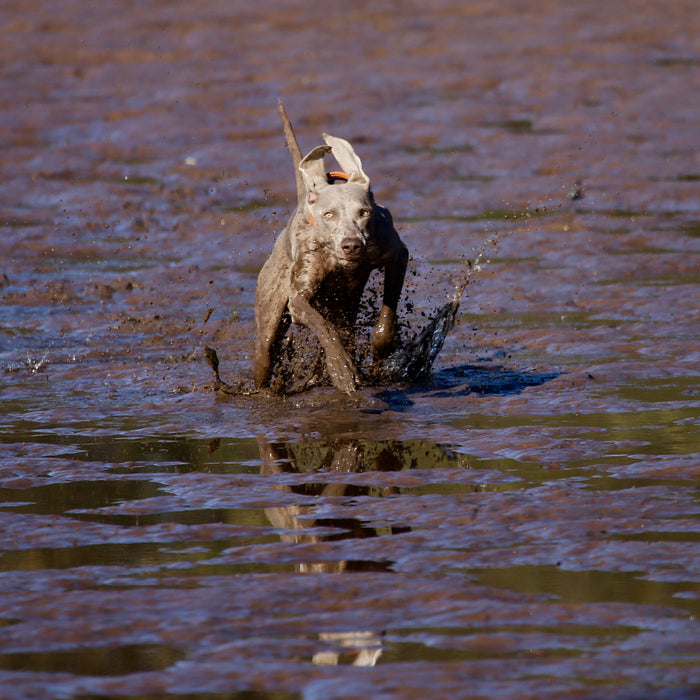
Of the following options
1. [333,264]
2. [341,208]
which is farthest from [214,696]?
[333,264]

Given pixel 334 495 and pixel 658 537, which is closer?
pixel 658 537

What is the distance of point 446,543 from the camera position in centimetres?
512

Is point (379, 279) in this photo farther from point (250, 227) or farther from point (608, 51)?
point (608, 51)

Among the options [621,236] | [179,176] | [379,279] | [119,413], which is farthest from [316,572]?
[179,176]

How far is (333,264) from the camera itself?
7387 millimetres

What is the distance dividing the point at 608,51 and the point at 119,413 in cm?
1663

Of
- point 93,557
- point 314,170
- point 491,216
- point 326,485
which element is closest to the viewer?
point 93,557

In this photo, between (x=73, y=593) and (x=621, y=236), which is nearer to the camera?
(x=73, y=593)

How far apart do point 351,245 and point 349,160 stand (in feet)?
2.70

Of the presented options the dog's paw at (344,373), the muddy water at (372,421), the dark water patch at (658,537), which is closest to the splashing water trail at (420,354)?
the muddy water at (372,421)

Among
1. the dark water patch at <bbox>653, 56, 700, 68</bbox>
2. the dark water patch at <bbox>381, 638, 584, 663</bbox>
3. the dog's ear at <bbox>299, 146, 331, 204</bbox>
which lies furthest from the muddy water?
the dog's ear at <bbox>299, 146, 331, 204</bbox>

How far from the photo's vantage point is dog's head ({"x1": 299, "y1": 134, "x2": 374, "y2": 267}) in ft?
23.0

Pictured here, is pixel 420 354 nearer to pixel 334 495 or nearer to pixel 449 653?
pixel 334 495

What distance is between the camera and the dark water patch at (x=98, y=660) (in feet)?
13.5
